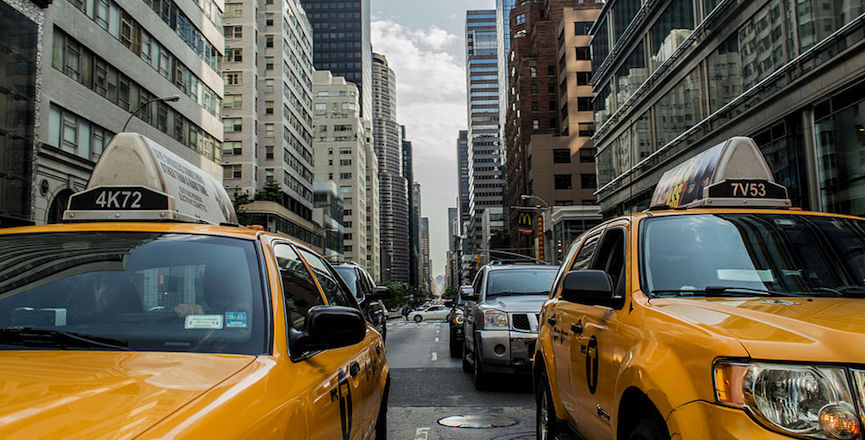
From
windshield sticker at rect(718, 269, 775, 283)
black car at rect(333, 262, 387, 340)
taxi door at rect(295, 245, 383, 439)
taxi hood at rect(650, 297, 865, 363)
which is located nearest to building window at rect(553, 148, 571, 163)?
black car at rect(333, 262, 387, 340)

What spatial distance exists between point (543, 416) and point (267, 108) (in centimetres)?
7368

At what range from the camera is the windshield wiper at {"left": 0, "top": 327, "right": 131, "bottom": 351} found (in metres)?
2.63

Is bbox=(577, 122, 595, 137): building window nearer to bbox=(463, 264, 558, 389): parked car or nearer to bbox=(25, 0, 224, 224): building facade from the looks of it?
bbox=(25, 0, 224, 224): building facade

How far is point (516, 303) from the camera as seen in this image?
10.1 m

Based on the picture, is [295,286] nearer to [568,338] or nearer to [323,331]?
[323,331]

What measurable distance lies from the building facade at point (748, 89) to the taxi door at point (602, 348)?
53.9 feet

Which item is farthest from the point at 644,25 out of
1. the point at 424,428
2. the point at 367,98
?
the point at 367,98

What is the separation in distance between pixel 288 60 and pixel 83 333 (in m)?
80.6

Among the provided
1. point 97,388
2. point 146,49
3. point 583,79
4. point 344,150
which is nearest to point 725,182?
point 97,388

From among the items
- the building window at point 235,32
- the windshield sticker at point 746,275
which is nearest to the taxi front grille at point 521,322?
the windshield sticker at point 746,275

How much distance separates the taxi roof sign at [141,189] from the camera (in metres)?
5.58

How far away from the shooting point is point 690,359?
2812 millimetres

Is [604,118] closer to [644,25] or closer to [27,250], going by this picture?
[644,25]

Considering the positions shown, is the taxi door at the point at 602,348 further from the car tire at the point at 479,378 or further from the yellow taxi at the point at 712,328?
the car tire at the point at 479,378
